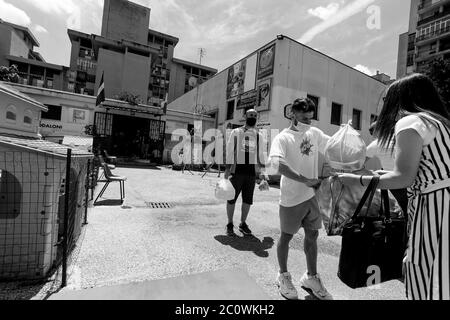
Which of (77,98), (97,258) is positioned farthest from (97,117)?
(97,258)

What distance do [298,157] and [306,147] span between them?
0.13m

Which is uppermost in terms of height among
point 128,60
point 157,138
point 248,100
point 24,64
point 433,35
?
point 433,35

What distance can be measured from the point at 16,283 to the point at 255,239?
111 inches

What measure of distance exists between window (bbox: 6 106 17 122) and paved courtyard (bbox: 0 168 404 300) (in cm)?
187

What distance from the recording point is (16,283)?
2.36m

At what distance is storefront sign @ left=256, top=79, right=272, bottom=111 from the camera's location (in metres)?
13.9

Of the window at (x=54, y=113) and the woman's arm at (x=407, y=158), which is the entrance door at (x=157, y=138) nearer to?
the window at (x=54, y=113)

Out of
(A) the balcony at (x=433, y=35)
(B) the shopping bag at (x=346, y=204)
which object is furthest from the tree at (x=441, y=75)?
(B) the shopping bag at (x=346, y=204)

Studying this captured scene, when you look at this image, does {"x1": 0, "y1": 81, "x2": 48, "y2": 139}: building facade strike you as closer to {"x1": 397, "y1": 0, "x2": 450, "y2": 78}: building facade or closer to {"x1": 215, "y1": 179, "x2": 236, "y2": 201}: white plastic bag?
{"x1": 215, "y1": 179, "x2": 236, "y2": 201}: white plastic bag

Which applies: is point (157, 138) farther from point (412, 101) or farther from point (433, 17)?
point (433, 17)

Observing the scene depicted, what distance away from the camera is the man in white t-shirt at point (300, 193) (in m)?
2.32

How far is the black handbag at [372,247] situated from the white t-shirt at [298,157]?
2.72 feet

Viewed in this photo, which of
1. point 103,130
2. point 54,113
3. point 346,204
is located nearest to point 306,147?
point 346,204

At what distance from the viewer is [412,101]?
4.33 feet
